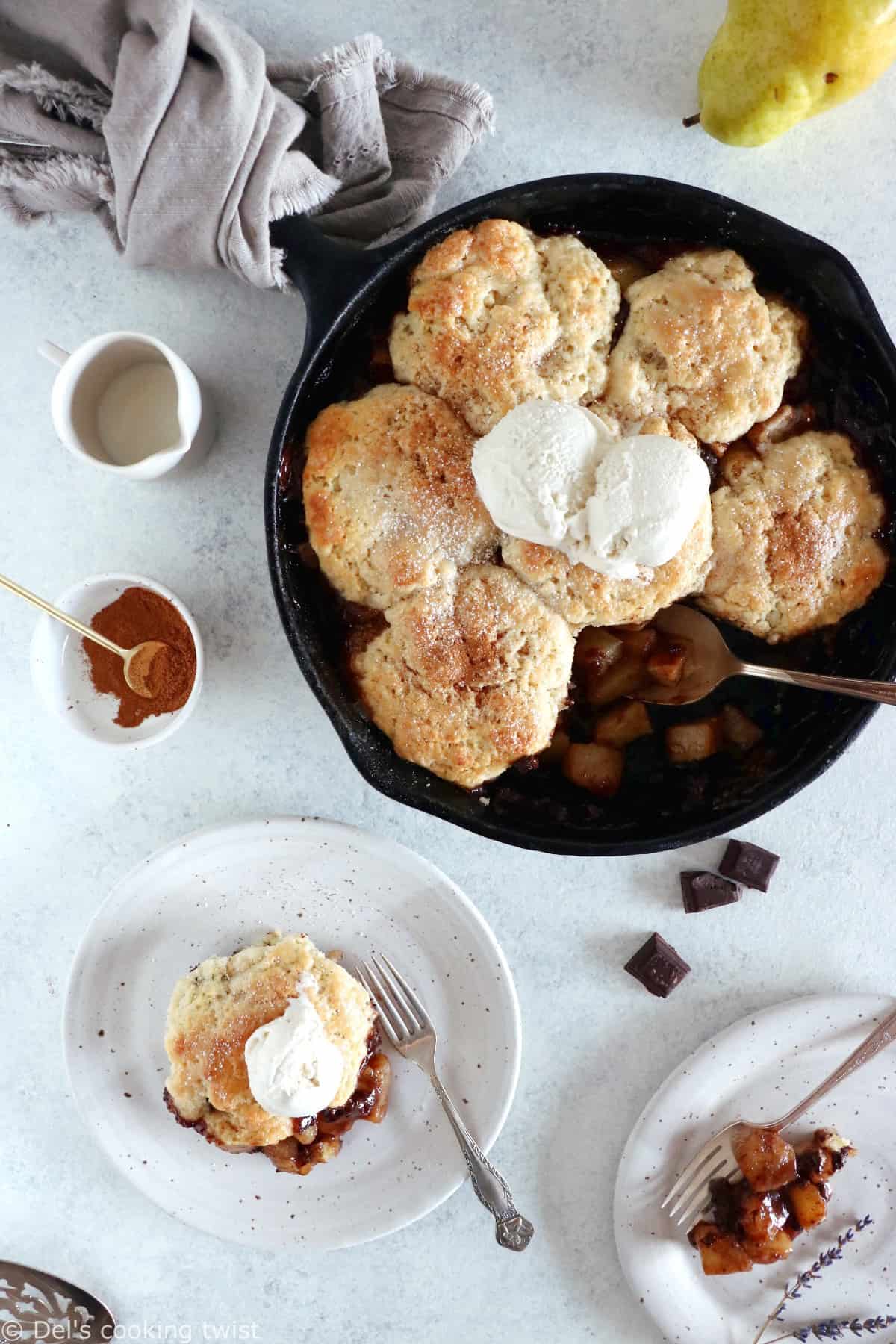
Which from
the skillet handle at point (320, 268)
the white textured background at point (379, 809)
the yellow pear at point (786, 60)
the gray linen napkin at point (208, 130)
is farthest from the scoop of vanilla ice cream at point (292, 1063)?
the yellow pear at point (786, 60)

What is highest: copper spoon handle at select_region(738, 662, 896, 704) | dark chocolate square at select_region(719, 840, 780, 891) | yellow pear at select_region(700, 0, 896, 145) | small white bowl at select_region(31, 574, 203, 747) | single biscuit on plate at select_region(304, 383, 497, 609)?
yellow pear at select_region(700, 0, 896, 145)

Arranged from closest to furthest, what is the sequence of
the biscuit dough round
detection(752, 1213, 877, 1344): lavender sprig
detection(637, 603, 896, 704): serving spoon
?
the biscuit dough round
detection(637, 603, 896, 704): serving spoon
detection(752, 1213, 877, 1344): lavender sprig

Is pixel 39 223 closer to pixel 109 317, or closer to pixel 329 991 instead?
pixel 109 317

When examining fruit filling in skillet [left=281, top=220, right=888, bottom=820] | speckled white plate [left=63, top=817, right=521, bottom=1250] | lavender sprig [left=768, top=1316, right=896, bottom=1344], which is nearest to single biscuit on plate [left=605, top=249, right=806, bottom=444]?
fruit filling in skillet [left=281, top=220, right=888, bottom=820]

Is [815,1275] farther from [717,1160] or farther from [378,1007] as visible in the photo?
[378,1007]

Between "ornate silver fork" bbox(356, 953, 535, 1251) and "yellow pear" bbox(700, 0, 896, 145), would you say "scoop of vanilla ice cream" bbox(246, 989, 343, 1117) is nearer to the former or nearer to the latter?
"ornate silver fork" bbox(356, 953, 535, 1251)
